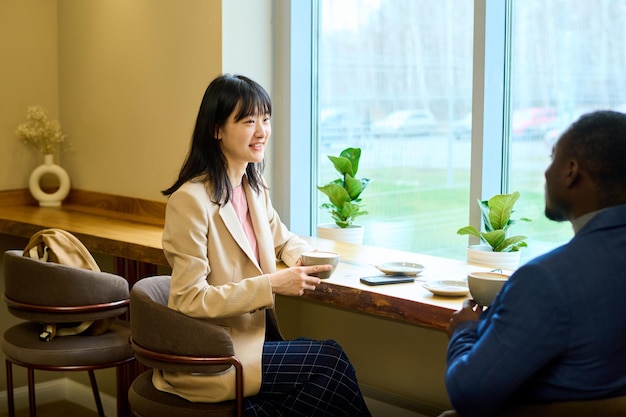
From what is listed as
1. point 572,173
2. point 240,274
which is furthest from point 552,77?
point 572,173

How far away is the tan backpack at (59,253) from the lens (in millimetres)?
2848

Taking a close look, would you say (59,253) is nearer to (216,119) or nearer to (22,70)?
(216,119)

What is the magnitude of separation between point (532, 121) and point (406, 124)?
21.8 inches

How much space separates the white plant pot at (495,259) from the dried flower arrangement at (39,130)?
215 cm

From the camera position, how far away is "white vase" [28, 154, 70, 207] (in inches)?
162

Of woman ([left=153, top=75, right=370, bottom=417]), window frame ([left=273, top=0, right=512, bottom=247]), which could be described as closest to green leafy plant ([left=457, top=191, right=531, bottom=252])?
woman ([left=153, top=75, right=370, bottom=417])

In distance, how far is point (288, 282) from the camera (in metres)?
2.39

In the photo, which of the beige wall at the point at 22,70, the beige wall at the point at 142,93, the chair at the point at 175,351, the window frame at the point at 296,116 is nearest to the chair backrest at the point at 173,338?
the chair at the point at 175,351

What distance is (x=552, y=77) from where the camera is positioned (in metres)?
2.94

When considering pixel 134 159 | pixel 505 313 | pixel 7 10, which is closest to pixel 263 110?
pixel 505 313

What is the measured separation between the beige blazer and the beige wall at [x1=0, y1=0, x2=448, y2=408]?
940 mm

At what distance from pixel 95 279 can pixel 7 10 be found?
1.82 meters

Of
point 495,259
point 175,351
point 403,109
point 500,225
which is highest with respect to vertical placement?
point 403,109

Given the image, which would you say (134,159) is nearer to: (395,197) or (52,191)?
(52,191)
